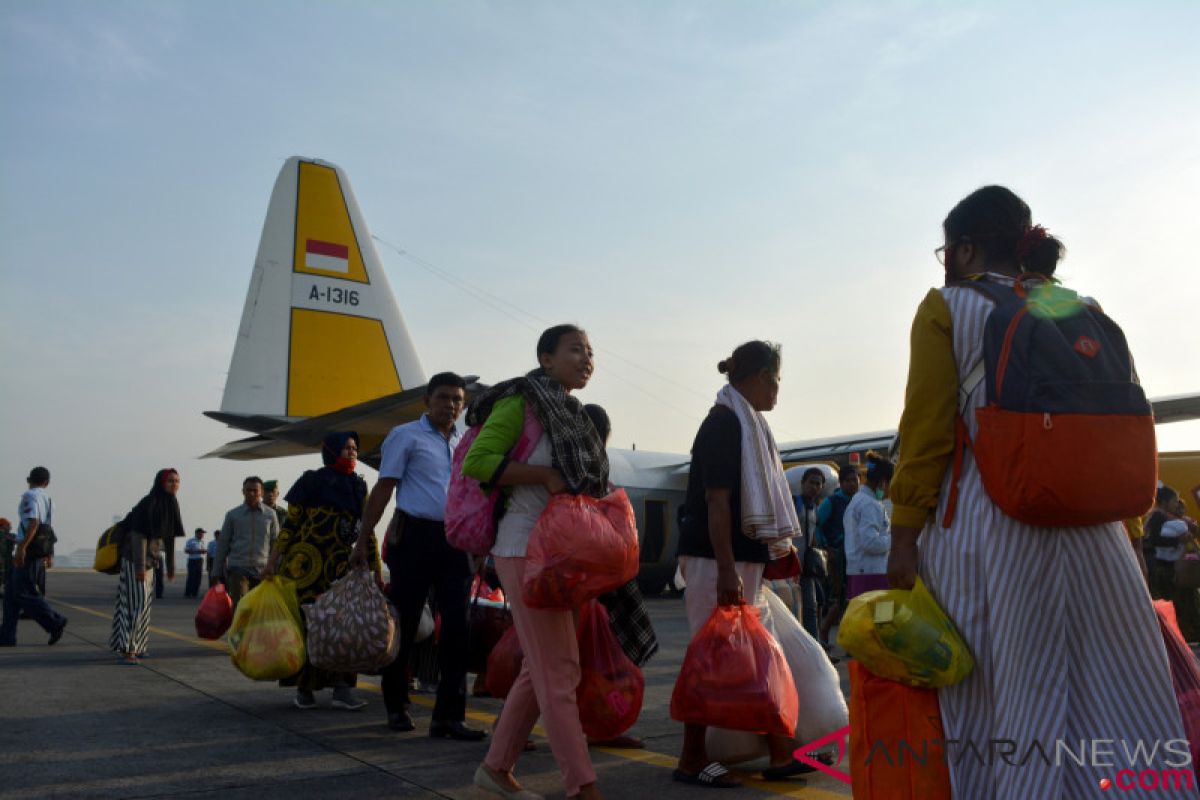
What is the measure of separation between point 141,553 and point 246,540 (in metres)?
1.87

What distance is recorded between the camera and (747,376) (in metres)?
4.29

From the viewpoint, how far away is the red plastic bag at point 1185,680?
219cm

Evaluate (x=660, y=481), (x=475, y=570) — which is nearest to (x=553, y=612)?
(x=475, y=570)

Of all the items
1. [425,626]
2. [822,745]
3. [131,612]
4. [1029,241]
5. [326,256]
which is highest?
[326,256]

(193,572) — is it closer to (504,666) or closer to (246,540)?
(246,540)

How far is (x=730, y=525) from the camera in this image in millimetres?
4000

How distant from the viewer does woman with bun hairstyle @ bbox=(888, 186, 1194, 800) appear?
2154 mm

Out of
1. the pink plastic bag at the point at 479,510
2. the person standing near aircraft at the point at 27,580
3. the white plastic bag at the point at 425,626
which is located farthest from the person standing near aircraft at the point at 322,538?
the person standing near aircraft at the point at 27,580

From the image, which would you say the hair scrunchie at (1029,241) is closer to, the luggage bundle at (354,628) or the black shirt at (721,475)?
the black shirt at (721,475)

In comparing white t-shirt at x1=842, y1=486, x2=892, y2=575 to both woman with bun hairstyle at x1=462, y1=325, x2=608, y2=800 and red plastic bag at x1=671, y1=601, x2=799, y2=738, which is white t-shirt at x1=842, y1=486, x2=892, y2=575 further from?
woman with bun hairstyle at x1=462, y1=325, x2=608, y2=800

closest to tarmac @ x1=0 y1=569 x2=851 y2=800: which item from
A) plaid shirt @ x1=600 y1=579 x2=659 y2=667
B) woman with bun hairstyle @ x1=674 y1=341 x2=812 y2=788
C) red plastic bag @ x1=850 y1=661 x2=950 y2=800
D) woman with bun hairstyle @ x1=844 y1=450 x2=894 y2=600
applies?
woman with bun hairstyle @ x1=674 y1=341 x2=812 y2=788

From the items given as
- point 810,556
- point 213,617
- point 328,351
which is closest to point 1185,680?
point 213,617

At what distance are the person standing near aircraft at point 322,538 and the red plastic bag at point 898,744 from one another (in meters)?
3.90

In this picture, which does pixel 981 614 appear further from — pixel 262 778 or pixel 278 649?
pixel 278 649
